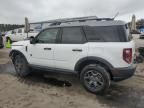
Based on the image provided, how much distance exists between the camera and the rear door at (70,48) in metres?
4.97

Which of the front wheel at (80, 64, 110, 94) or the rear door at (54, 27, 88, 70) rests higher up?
the rear door at (54, 27, 88, 70)

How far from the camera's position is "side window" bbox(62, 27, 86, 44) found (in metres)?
5.08

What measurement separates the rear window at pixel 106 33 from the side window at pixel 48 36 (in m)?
1.06

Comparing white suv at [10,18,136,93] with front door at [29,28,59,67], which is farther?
front door at [29,28,59,67]

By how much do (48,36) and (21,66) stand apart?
162 cm

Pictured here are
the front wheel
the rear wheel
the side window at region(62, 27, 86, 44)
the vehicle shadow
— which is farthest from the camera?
the rear wheel

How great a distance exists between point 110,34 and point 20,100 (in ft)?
9.07

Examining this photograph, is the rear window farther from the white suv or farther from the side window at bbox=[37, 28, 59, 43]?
the side window at bbox=[37, 28, 59, 43]

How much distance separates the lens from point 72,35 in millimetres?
5270

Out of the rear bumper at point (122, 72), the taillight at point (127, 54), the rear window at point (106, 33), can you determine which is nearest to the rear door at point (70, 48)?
the rear window at point (106, 33)

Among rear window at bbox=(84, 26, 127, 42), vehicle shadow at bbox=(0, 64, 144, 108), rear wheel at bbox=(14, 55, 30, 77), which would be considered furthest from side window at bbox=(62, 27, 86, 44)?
rear wheel at bbox=(14, 55, 30, 77)

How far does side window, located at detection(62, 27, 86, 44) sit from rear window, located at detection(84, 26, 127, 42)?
191 mm

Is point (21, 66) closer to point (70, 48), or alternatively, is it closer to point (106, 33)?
point (70, 48)

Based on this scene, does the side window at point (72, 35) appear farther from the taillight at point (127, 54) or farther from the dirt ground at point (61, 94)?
the dirt ground at point (61, 94)
